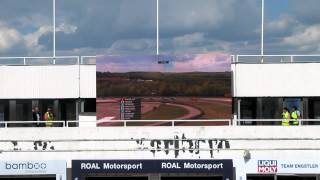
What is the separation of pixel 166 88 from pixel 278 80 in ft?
16.5

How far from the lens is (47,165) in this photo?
26.5m

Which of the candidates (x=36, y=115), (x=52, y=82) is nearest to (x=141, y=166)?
(x=36, y=115)

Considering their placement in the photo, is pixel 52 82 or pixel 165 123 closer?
pixel 165 123

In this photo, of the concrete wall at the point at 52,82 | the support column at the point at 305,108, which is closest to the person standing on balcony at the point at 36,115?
the concrete wall at the point at 52,82

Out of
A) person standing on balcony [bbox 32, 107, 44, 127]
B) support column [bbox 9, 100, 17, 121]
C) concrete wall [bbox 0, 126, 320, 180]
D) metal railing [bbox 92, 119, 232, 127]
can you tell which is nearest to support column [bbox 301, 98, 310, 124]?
concrete wall [bbox 0, 126, 320, 180]

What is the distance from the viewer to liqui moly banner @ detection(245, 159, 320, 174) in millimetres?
26188

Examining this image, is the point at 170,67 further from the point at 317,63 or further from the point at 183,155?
the point at 317,63

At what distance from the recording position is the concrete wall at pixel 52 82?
98.2 feet

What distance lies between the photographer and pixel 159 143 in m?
26.9

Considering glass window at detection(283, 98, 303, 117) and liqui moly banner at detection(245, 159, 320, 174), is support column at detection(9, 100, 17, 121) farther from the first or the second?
glass window at detection(283, 98, 303, 117)

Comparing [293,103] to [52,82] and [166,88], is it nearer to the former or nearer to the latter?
[166,88]

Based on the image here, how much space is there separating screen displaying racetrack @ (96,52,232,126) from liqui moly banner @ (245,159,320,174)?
10.4 ft

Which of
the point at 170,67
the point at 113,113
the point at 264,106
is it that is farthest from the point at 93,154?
the point at 264,106

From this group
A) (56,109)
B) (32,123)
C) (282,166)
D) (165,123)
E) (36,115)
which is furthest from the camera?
(56,109)
